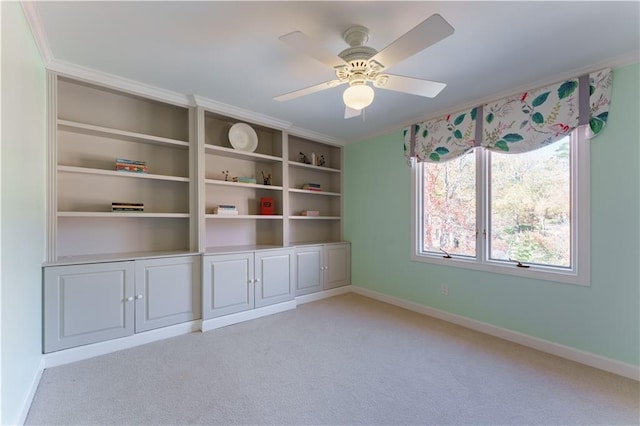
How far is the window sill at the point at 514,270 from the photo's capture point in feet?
7.69

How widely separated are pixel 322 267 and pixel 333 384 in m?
2.15

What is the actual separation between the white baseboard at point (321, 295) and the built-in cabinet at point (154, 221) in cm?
10

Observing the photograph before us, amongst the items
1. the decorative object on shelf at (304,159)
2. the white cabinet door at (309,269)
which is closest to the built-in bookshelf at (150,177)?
the decorative object on shelf at (304,159)

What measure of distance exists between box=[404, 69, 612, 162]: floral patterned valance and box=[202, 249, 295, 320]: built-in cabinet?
7.29 ft

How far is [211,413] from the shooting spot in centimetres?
168

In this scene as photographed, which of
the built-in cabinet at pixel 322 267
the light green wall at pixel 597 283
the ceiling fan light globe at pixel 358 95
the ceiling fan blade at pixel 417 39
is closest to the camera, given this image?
the ceiling fan blade at pixel 417 39

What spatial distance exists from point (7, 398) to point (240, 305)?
190 centimetres

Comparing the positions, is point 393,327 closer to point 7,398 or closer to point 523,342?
point 523,342

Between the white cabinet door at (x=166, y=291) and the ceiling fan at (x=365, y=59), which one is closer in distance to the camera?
the ceiling fan at (x=365, y=59)

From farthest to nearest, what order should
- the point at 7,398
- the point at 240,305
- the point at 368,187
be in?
1. the point at 368,187
2. the point at 240,305
3. the point at 7,398

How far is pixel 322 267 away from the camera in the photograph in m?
4.08

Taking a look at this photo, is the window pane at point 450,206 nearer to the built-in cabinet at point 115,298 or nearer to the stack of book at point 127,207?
the built-in cabinet at point 115,298

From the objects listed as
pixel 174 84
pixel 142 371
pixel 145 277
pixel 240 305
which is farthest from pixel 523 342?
pixel 174 84

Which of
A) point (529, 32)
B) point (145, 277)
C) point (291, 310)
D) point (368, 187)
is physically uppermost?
point (529, 32)
